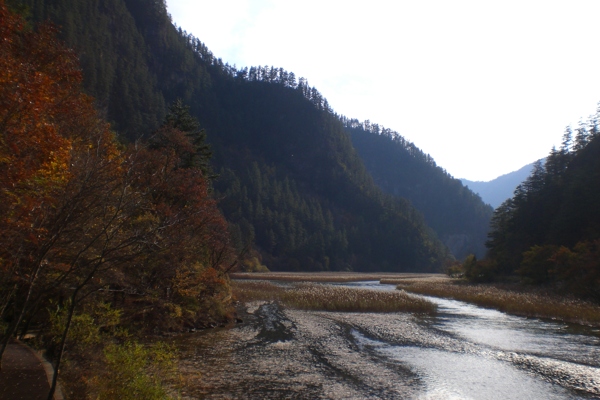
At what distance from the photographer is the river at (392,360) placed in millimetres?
13914

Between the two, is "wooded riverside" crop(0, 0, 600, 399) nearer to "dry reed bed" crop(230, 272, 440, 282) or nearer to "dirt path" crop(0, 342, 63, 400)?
"dirt path" crop(0, 342, 63, 400)

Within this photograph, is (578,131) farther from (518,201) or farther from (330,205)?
(330,205)

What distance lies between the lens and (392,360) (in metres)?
18.0

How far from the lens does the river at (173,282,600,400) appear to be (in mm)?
13914

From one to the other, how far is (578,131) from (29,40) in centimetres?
8447

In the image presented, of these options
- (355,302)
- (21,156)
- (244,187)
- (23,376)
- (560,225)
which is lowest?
(23,376)

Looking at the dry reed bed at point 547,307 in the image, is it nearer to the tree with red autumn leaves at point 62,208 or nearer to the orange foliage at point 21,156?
the tree with red autumn leaves at point 62,208

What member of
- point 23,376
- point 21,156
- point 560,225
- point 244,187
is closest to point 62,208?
point 21,156

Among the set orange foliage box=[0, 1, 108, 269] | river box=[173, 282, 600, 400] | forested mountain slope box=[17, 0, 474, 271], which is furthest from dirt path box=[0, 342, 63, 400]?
forested mountain slope box=[17, 0, 474, 271]

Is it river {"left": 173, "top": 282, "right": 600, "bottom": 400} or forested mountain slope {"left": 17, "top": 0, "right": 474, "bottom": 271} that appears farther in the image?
forested mountain slope {"left": 17, "top": 0, "right": 474, "bottom": 271}

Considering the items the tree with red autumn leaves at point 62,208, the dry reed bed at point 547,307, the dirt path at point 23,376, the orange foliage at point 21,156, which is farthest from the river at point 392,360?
the orange foliage at point 21,156

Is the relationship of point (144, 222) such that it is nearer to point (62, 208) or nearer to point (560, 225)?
point (62, 208)

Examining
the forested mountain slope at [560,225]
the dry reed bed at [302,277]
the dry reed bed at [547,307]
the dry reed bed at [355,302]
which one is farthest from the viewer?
the dry reed bed at [302,277]

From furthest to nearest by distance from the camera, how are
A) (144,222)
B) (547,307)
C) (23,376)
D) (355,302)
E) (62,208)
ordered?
(355,302) < (547,307) < (144,222) < (23,376) < (62,208)
